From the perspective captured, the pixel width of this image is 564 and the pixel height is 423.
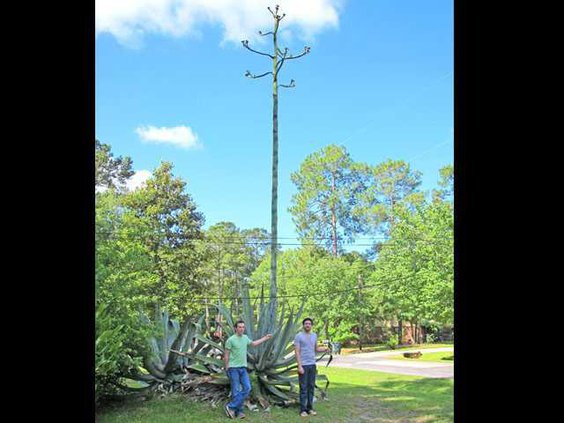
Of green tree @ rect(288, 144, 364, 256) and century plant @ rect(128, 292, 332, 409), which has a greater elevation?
green tree @ rect(288, 144, 364, 256)

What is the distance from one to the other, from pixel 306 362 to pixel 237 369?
1.84 ft

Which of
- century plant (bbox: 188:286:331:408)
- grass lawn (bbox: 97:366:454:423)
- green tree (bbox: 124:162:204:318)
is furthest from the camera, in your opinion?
green tree (bbox: 124:162:204:318)

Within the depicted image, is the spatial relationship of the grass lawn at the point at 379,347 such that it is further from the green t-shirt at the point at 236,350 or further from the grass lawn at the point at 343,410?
the green t-shirt at the point at 236,350

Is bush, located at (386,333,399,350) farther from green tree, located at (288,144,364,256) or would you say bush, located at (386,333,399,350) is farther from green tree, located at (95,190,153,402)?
green tree, located at (95,190,153,402)

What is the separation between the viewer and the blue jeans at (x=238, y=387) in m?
4.84

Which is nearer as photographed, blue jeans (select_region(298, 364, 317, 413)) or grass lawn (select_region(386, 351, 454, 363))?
blue jeans (select_region(298, 364, 317, 413))

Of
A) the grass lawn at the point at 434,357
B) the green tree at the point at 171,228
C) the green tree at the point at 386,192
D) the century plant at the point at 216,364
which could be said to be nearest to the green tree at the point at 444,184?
the green tree at the point at 386,192

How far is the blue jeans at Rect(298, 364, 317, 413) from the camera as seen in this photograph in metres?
4.86

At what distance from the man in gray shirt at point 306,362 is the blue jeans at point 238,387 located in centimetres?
45

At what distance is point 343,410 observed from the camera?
206 inches

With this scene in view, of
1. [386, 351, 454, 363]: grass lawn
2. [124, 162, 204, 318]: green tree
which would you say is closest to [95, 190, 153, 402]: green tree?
[386, 351, 454, 363]: grass lawn

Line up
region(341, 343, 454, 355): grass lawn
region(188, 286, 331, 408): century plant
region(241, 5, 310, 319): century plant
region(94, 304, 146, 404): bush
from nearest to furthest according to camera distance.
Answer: region(94, 304, 146, 404): bush
region(188, 286, 331, 408): century plant
region(241, 5, 310, 319): century plant
region(341, 343, 454, 355): grass lawn
